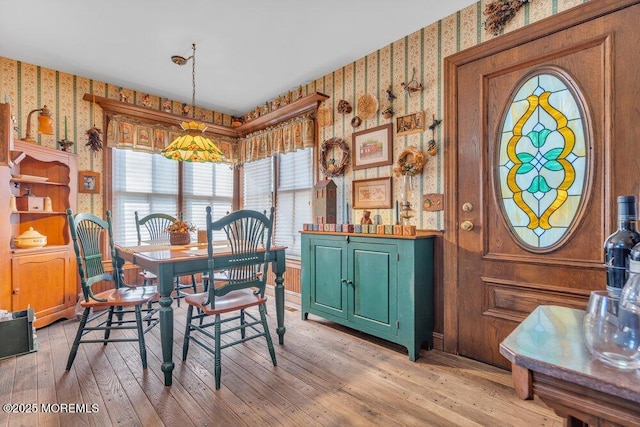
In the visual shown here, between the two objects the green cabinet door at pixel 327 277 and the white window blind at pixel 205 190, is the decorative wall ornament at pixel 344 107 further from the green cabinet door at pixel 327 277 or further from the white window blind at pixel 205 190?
the white window blind at pixel 205 190

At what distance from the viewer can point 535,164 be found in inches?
84.3

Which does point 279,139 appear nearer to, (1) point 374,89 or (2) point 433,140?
(1) point 374,89

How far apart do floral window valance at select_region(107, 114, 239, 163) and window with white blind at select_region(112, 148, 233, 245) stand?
162 mm

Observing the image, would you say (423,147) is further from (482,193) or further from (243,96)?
(243,96)

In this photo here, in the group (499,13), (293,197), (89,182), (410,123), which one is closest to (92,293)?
(89,182)

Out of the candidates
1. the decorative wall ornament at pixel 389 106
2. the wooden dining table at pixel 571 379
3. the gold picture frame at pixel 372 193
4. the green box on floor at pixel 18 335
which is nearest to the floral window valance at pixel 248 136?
the gold picture frame at pixel 372 193

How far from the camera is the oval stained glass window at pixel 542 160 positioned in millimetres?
1985

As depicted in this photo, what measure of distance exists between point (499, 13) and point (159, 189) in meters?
4.12

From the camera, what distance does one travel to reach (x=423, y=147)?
2.70m

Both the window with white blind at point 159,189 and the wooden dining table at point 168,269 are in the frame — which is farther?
the window with white blind at point 159,189

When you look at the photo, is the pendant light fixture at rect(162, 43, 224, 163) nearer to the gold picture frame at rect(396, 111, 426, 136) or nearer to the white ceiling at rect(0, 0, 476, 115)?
the white ceiling at rect(0, 0, 476, 115)

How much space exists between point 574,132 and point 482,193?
64 cm

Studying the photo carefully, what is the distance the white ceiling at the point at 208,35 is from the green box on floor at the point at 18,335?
2314 mm

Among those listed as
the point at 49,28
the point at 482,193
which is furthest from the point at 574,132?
the point at 49,28
